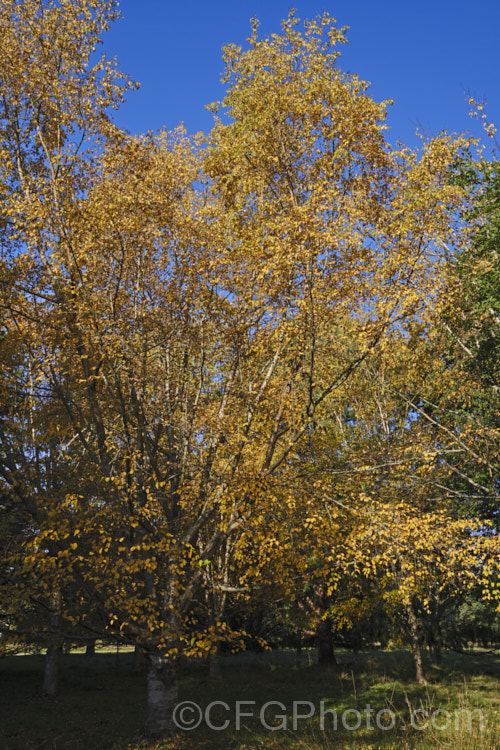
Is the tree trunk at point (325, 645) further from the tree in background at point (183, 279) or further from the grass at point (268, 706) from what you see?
the tree in background at point (183, 279)

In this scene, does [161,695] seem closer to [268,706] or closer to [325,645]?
[268,706]

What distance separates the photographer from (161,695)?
36.5ft

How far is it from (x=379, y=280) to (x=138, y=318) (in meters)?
5.39

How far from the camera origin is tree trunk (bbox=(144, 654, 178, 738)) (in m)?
11.1

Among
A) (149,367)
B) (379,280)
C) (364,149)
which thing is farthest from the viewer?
(149,367)

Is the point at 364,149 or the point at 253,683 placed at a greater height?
the point at 364,149

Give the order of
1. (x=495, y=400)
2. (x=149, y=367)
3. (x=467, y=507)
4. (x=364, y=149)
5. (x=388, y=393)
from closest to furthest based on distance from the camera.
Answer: (x=364, y=149) < (x=149, y=367) < (x=495, y=400) < (x=467, y=507) < (x=388, y=393)

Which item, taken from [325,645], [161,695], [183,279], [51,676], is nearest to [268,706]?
[161,695]

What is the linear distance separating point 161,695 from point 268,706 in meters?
8.33

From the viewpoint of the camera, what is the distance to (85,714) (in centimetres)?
1752

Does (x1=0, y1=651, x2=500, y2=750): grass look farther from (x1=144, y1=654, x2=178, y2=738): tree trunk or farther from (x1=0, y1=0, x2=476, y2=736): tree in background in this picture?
(x1=0, y1=0, x2=476, y2=736): tree in background

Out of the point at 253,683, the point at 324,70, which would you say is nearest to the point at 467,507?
the point at 253,683

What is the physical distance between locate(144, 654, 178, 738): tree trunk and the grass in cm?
43

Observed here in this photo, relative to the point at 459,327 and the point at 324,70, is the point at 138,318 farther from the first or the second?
the point at 459,327
